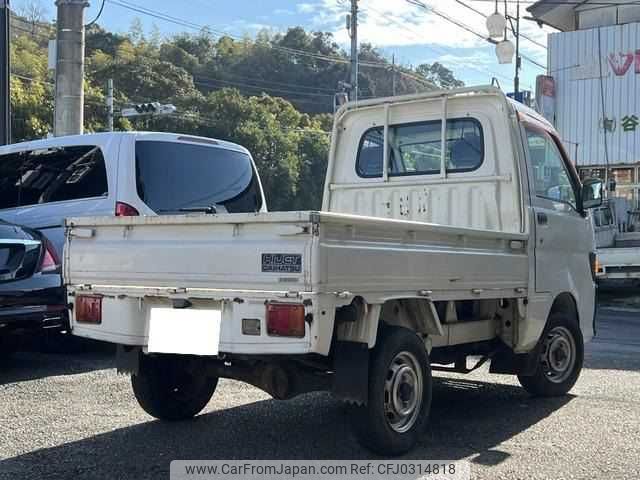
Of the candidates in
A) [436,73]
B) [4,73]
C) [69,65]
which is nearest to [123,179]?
[69,65]

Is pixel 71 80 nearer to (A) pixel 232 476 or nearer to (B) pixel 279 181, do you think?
(A) pixel 232 476

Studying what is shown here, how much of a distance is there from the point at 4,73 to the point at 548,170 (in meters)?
8.67

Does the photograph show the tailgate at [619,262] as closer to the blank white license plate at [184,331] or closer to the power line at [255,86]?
the blank white license plate at [184,331]

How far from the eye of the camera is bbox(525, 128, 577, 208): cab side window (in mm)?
5883

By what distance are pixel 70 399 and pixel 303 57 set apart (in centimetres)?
5831

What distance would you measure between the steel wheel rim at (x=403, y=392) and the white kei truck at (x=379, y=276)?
0.01 m

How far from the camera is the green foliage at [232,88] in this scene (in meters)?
35.9

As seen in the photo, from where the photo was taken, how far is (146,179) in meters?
6.64

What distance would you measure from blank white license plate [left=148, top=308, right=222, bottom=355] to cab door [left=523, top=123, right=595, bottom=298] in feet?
8.79

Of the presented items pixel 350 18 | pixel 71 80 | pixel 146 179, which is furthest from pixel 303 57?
pixel 146 179

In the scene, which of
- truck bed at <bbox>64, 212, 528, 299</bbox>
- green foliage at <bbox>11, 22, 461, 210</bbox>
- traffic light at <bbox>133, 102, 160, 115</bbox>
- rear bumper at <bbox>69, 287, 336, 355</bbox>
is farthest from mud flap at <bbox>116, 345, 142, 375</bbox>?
traffic light at <bbox>133, 102, 160, 115</bbox>

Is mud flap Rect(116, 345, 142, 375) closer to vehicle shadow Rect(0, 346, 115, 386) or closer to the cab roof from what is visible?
vehicle shadow Rect(0, 346, 115, 386)

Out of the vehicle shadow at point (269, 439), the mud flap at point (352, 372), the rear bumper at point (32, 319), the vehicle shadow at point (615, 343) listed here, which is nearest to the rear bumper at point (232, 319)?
the mud flap at point (352, 372)

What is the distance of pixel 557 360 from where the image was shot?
609cm
